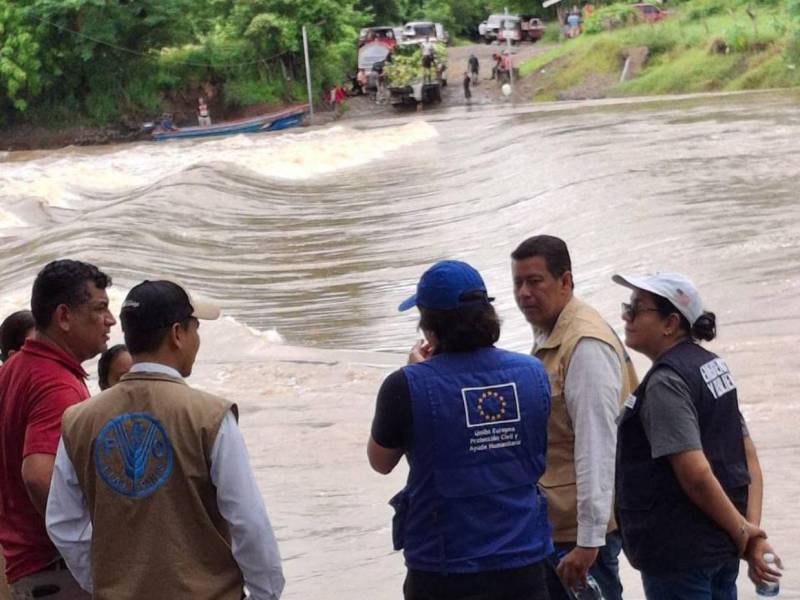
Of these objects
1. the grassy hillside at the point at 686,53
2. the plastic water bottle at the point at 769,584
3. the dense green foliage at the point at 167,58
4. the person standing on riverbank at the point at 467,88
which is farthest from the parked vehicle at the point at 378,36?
the plastic water bottle at the point at 769,584

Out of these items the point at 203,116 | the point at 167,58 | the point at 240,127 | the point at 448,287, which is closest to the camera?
the point at 448,287

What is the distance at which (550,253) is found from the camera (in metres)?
4.09

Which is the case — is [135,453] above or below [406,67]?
above

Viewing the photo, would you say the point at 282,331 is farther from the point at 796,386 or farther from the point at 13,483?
the point at 13,483

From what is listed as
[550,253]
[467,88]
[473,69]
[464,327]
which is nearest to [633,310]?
[550,253]

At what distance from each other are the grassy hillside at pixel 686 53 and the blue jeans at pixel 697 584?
43533 millimetres

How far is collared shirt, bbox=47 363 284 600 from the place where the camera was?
3230 millimetres

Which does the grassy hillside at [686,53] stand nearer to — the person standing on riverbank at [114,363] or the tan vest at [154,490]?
the person standing on riverbank at [114,363]

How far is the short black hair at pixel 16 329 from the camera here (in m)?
4.45

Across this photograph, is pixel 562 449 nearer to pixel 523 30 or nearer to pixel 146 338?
pixel 146 338

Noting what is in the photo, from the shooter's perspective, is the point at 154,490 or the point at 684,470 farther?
the point at 684,470

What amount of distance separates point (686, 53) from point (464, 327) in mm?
49732

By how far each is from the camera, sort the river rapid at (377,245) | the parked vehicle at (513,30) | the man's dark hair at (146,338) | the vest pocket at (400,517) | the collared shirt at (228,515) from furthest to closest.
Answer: the parked vehicle at (513,30)
the river rapid at (377,245)
the vest pocket at (400,517)
the man's dark hair at (146,338)
the collared shirt at (228,515)

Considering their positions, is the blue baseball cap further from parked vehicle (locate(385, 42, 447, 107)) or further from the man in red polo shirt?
parked vehicle (locate(385, 42, 447, 107))
